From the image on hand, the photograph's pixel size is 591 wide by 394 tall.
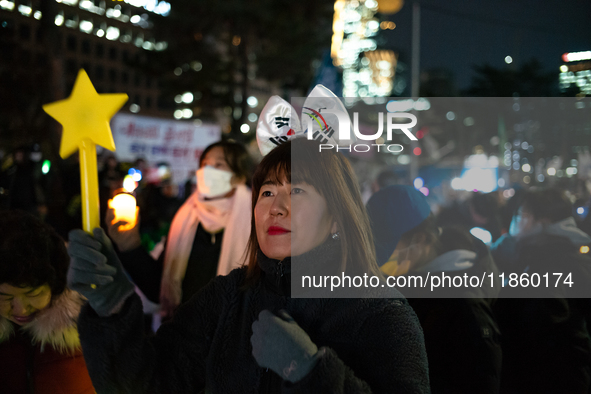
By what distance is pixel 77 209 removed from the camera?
16.7 ft

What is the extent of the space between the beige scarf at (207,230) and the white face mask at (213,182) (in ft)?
0.18

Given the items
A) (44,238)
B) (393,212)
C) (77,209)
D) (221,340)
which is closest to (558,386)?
(393,212)

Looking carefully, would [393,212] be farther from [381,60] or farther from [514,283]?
[381,60]

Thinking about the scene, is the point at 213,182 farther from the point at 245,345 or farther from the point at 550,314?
the point at 550,314

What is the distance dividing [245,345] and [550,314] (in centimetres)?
184

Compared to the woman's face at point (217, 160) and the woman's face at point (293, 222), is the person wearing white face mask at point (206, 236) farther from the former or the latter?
the woman's face at point (293, 222)

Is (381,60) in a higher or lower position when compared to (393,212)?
higher

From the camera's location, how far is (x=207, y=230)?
2.90 metres

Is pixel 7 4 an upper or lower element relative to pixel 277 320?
upper

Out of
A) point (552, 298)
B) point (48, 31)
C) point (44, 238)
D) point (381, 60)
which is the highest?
point (381, 60)

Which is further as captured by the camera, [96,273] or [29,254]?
[29,254]

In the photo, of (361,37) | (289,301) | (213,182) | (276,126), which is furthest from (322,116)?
(361,37)

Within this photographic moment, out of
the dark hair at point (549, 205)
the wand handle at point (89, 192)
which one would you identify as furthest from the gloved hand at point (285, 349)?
the dark hair at point (549, 205)

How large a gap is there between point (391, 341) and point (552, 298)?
5.37 ft
